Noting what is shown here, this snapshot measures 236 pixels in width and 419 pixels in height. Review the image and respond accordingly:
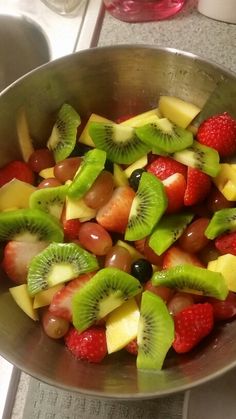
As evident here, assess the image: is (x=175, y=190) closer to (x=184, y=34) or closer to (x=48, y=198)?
(x=48, y=198)

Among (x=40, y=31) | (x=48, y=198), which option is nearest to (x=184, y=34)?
(x=40, y=31)

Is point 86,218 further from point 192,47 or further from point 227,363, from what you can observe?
point 192,47

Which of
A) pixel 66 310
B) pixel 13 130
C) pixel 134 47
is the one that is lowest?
pixel 66 310

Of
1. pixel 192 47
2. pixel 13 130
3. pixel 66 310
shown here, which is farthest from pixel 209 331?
pixel 192 47

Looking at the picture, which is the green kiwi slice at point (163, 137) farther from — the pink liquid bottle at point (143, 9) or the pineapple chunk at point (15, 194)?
the pink liquid bottle at point (143, 9)

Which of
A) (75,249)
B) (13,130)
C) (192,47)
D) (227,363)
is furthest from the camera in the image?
(192,47)

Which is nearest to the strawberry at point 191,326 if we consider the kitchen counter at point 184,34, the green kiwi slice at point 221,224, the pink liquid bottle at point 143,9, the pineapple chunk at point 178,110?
the green kiwi slice at point 221,224

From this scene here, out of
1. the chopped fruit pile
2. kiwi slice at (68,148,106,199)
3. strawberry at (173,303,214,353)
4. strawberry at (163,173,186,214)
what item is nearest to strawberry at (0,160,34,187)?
the chopped fruit pile
